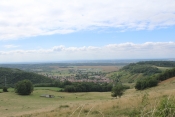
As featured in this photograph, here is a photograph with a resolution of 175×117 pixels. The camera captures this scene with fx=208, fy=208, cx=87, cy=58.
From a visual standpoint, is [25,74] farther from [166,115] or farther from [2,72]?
[166,115]

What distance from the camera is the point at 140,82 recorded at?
52.8 metres

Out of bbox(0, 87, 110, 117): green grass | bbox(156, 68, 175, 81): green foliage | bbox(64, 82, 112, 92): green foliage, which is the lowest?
bbox(64, 82, 112, 92): green foliage

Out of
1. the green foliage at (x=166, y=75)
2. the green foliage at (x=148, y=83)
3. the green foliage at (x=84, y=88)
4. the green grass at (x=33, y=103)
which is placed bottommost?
the green foliage at (x=84, y=88)

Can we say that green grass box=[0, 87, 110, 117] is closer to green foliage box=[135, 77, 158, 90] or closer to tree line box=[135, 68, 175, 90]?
tree line box=[135, 68, 175, 90]

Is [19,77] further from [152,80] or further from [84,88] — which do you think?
[152,80]

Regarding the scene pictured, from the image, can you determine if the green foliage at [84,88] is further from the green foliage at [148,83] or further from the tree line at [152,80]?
the green foliage at [148,83]

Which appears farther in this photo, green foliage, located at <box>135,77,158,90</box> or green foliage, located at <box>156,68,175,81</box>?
green foliage, located at <box>156,68,175,81</box>

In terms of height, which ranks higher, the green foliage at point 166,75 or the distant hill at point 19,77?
the green foliage at point 166,75

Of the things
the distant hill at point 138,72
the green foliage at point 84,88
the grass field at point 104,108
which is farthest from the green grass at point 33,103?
the distant hill at point 138,72

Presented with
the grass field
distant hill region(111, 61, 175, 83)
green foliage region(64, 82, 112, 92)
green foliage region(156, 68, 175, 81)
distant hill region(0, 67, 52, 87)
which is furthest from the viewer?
distant hill region(111, 61, 175, 83)

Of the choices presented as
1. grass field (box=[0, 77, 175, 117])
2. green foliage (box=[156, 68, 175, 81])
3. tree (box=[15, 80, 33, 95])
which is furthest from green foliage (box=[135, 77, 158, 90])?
tree (box=[15, 80, 33, 95])

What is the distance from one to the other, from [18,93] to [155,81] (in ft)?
140

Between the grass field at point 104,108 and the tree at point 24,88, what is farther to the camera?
the tree at point 24,88

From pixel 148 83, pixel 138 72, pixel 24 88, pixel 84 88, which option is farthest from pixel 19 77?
pixel 148 83
